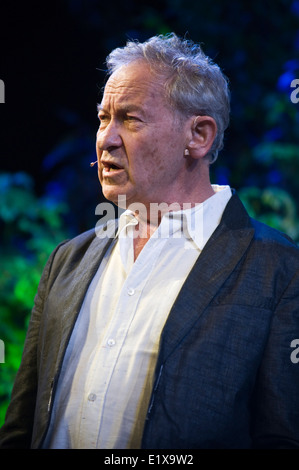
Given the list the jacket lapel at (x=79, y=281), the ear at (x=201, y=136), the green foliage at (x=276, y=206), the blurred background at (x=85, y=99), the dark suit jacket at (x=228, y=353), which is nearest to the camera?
the dark suit jacket at (x=228, y=353)

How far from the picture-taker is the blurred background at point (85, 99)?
3.33 meters

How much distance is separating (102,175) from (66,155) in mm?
2281

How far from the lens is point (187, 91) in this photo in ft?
5.20

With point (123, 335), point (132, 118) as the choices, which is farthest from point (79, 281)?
point (132, 118)

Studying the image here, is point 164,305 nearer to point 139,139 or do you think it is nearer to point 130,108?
point 139,139

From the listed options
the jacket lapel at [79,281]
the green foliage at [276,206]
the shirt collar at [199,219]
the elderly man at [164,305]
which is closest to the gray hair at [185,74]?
the elderly man at [164,305]

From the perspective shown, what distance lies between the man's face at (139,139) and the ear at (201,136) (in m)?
0.05

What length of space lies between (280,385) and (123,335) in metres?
0.45

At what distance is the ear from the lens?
162 cm

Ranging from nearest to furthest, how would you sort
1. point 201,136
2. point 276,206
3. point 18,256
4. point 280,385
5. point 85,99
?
point 280,385, point 201,136, point 276,206, point 18,256, point 85,99

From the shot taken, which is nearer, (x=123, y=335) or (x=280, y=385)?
(x=280, y=385)

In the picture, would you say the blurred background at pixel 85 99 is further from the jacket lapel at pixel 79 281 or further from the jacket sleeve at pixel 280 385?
the jacket sleeve at pixel 280 385

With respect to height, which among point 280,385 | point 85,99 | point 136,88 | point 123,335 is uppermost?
point 85,99

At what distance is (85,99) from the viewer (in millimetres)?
3639
